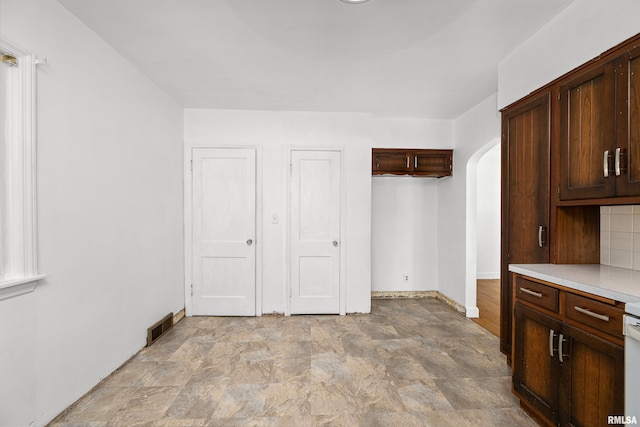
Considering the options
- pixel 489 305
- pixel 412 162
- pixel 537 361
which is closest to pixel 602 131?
pixel 537 361

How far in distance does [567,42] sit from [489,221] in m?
4.69

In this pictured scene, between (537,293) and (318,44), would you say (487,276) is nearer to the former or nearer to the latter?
(537,293)

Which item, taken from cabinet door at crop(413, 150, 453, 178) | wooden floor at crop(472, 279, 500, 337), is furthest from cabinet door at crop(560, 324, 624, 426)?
cabinet door at crop(413, 150, 453, 178)

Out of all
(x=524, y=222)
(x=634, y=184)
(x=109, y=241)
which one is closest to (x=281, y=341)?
(x=109, y=241)

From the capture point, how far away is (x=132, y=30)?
84.9 inches

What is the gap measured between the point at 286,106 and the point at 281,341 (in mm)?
2741

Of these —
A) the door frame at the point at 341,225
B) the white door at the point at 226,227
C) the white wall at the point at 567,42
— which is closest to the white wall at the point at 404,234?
the door frame at the point at 341,225

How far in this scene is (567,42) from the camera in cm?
192

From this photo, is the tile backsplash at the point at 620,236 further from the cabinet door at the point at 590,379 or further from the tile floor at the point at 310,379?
the tile floor at the point at 310,379

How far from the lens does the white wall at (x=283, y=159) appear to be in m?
3.81

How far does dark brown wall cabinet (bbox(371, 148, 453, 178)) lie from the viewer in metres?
4.10

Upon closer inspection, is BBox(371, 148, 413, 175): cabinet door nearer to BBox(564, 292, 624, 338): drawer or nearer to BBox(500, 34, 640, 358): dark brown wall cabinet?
BBox(500, 34, 640, 358): dark brown wall cabinet

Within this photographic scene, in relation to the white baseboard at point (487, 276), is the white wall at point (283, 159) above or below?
above

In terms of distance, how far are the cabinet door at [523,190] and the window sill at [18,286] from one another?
324 cm
